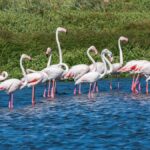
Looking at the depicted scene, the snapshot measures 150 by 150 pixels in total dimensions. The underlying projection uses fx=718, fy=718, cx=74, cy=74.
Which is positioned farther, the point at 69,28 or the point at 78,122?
the point at 69,28

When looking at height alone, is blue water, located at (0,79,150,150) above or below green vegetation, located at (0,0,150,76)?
below

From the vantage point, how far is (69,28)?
3400 cm

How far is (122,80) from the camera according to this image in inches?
1032

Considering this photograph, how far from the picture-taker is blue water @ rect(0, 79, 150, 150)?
14.2 metres

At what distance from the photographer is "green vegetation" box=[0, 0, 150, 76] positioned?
94.0 feet

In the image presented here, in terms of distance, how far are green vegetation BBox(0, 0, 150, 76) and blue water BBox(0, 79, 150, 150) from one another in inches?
223

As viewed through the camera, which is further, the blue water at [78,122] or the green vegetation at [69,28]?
the green vegetation at [69,28]

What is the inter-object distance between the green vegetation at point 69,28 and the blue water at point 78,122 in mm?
5658

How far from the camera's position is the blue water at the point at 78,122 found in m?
14.2

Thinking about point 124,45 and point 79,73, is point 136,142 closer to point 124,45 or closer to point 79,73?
point 79,73

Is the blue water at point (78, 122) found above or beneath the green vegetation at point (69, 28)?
beneath

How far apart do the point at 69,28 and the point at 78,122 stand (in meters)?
17.5

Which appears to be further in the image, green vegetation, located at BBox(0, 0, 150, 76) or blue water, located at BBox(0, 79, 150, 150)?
green vegetation, located at BBox(0, 0, 150, 76)

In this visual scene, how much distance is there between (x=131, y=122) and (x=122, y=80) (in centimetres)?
961
